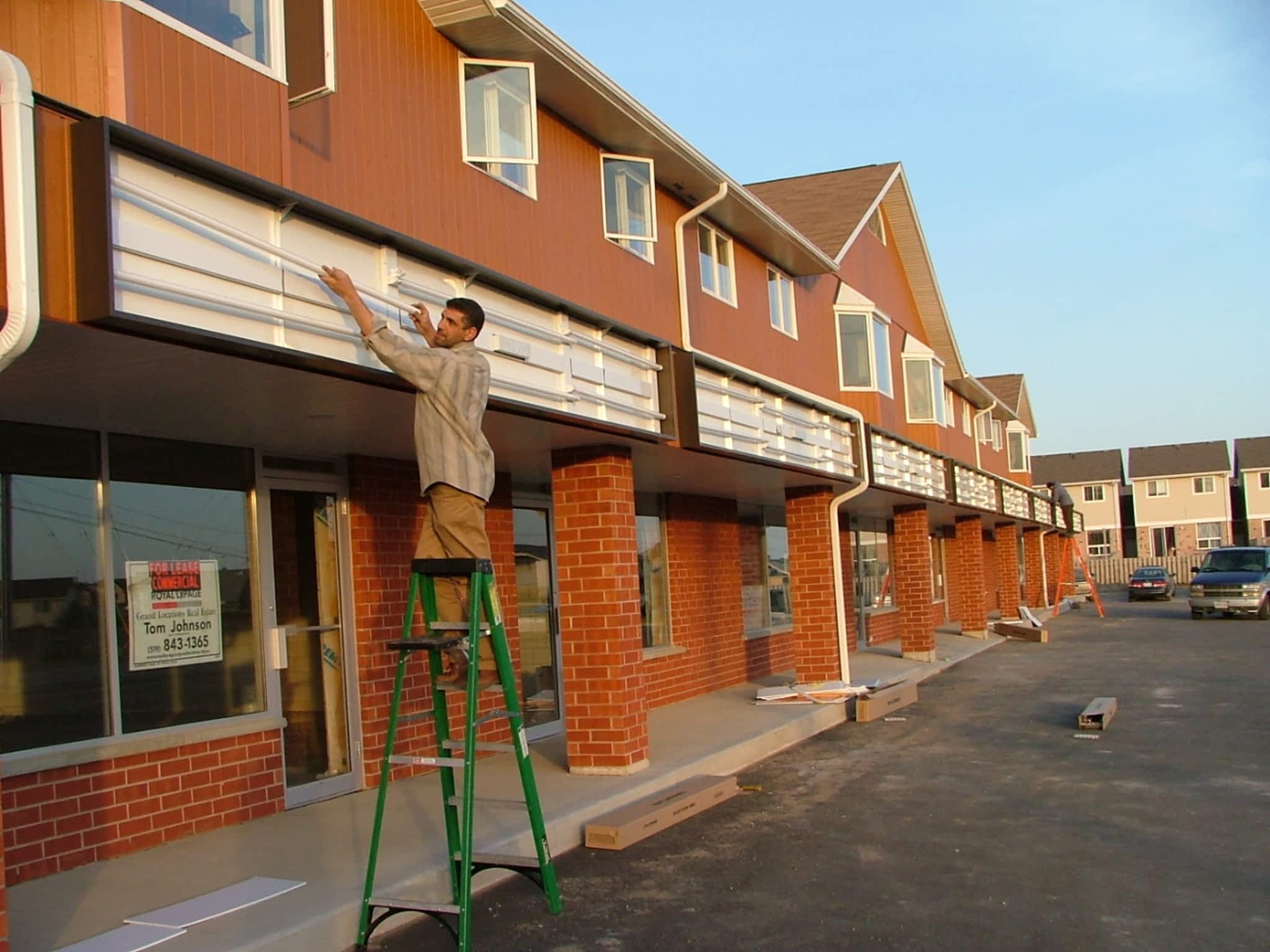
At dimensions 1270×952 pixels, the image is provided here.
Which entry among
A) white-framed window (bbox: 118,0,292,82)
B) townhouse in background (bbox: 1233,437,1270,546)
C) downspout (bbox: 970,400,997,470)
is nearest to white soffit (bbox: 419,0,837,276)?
white-framed window (bbox: 118,0,292,82)

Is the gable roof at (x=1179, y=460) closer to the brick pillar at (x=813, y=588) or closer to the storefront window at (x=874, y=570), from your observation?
the storefront window at (x=874, y=570)

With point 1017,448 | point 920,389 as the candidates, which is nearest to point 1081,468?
point 1017,448

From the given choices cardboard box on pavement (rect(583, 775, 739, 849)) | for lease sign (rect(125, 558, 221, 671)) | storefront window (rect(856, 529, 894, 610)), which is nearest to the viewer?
for lease sign (rect(125, 558, 221, 671))

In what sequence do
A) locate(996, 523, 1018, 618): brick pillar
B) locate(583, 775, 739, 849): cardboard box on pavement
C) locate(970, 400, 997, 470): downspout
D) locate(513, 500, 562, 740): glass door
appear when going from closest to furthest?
locate(583, 775, 739, 849): cardboard box on pavement
locate(513, 500, 562, 740): glass door
locate(970, 400, 997, 470): downspout
locate(996, 523, 1018, 618): brick pillar

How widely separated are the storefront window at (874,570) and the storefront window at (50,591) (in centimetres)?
1877

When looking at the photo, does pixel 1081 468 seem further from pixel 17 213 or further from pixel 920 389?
pixel 17 213

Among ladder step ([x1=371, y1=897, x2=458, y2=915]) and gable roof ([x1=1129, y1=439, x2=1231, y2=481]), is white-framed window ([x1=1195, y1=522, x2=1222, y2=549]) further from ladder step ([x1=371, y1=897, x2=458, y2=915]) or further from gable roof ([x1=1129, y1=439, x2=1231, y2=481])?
ladder step ([x1=371, y1=897, x2=458, y2=915])

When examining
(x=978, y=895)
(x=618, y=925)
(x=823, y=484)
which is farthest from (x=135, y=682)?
(x=823, y=484)

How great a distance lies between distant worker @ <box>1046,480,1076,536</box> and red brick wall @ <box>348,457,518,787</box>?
118ft

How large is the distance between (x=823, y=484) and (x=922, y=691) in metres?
3.86

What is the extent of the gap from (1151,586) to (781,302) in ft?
122

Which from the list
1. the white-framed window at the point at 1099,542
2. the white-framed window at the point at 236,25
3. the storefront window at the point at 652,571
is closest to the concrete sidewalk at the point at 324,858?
the storefront window at the point at 652,571

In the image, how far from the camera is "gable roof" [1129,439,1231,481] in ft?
242

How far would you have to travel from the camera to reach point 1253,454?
249ft
